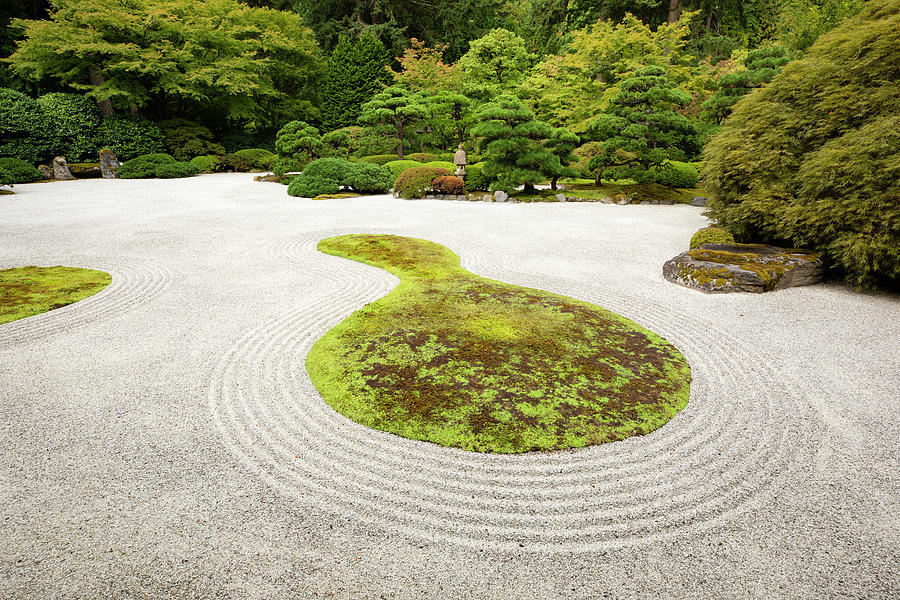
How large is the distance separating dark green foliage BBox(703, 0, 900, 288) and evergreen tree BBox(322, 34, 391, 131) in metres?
20.0

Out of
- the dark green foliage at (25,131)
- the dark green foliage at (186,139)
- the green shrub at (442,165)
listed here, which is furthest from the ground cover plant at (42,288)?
the dark green foliage at (186,139)

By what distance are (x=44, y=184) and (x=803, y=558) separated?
20.4 m

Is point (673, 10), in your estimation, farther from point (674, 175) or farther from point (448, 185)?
point (448, 185)

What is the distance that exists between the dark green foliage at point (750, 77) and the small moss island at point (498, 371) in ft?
37.1

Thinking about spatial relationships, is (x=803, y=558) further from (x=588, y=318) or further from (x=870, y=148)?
(x=870, y=148)

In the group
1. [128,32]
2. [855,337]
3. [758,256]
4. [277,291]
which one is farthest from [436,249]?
[128,32]

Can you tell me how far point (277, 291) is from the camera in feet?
15.9

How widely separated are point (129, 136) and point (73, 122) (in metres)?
1.87

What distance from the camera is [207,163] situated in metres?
19.7

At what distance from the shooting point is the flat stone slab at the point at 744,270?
4.98 metres

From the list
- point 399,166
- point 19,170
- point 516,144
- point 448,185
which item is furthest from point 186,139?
point 516,144

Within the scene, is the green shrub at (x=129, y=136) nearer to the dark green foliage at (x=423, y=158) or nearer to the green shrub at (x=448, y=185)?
the dark green foliage at (x=423, y=158)

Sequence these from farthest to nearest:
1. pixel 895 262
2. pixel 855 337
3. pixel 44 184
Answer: pixel 44 184 < pixel 895 262 < pixel 855 337

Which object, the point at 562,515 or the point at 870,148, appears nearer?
the point at 562,515
